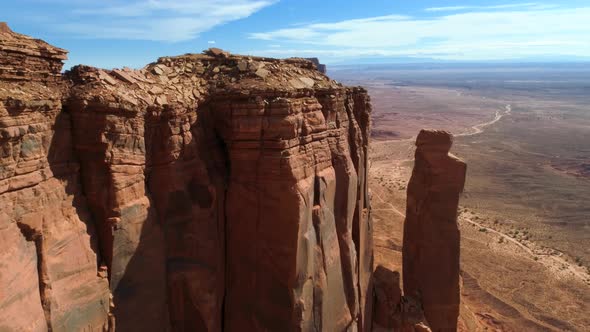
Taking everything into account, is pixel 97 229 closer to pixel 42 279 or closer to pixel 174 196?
pixel 42 279

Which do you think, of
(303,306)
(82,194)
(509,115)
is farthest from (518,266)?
(509,115)

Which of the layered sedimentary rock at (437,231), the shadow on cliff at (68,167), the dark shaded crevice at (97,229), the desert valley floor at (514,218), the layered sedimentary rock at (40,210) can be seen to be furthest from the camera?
the desert valley floor at (514,218)

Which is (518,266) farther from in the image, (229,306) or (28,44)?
(28,44)

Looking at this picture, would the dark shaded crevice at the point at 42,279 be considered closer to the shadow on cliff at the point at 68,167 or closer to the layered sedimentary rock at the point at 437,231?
the shadow on cliff at the point at 68,167

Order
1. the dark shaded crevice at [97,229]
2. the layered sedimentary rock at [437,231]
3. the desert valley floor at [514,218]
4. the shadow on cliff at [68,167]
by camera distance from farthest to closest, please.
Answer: the desert valley floor at [514,218] → the layered sedimentary rock at [437,231] → the dark shaded crevice at [97,229] → the shadow on cliff at [68,167]

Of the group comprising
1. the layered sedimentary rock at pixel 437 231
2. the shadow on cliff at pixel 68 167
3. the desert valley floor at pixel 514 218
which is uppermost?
the shadow on cliff at pixel 68 167

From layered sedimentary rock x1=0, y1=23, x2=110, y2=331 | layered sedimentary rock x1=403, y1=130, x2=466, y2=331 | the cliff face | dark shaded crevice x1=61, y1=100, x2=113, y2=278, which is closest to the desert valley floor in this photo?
layered sedimentary rock x1=403, y1=130, x2=466, y2=331

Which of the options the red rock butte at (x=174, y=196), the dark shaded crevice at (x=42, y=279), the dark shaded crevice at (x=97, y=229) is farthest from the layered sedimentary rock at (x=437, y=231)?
the dark shaded crevice at (x=42, y=279)

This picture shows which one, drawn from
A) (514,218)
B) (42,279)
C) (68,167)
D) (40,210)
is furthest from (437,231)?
(514,218)
